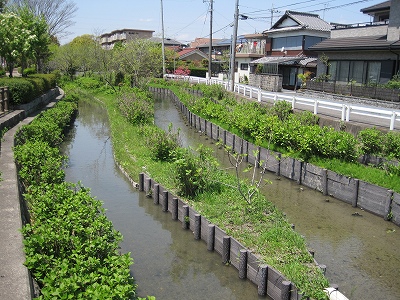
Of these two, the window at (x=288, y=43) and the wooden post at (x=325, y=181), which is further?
the window at (x=288, y=43)

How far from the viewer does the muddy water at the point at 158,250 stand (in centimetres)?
869

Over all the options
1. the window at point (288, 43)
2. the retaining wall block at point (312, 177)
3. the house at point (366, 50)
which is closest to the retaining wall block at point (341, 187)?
the retaining wall block at point (312, 177)

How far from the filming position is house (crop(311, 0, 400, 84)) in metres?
27.0

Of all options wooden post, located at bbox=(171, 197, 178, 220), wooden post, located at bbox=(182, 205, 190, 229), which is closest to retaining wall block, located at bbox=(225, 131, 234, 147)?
wooden post, located at bbox=(171, 197, 178, 220)

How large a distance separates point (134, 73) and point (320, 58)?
21.0 metres

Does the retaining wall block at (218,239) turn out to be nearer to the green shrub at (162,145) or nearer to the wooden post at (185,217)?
the wooden post at (185,217)

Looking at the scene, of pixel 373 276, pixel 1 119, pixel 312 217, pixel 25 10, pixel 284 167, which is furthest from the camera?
pixel 25 10

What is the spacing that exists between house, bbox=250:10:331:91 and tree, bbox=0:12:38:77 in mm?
20404

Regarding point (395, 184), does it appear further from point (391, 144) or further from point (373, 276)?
point (373, 276)

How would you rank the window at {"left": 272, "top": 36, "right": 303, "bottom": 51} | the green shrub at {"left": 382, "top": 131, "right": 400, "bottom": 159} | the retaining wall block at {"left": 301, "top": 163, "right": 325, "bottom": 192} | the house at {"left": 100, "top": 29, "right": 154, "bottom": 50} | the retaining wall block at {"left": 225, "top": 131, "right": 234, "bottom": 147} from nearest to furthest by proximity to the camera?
the green shrub at {"left": 382, "top": 131, "right": 400, "bottom": 159} < the retaining wall block at {"left": 301, "top": 163, "right": 325, "bottom": 192} < the retaining wall block at {"left": 225, "top": 131, "right": 234, "bottom": 147} < the window at {"left": 272, "top": 36, "right": 303, "bottom": 51} < the house at {"left": 100, "top": 29, "right": 154, "bottom": 50}

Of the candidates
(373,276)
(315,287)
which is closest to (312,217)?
(373,276)

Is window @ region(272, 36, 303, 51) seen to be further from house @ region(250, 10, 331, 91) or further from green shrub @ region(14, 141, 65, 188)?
green shrub @ region(14, 141, 65, 188)

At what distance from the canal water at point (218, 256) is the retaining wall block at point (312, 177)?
316 mm

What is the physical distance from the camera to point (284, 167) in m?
16.4
